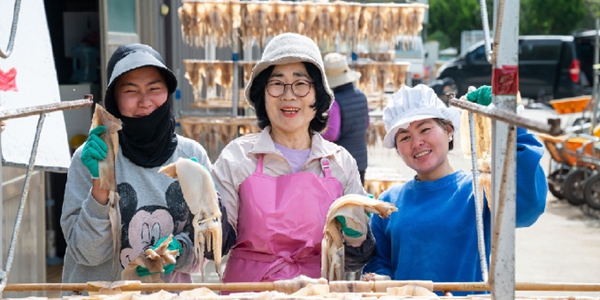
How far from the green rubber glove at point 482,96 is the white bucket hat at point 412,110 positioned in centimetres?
53

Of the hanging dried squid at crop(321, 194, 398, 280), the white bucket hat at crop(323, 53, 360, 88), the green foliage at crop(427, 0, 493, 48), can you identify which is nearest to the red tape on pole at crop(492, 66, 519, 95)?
the hanging dried squid at crop(321, 194, 398, 280)

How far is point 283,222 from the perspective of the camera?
2629mm

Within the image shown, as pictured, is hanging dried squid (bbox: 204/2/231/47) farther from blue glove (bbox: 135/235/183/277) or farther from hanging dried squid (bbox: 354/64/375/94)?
blue glove (bbox: 135/235/183/277)

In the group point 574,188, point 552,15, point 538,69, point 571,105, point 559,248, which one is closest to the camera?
point 559,248

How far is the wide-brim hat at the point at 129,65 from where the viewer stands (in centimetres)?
260

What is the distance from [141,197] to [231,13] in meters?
4.88

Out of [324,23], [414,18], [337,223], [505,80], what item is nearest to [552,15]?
[414,18]

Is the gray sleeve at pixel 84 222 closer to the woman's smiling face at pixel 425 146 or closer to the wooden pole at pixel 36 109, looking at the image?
the wooden pole at pixel 36 109

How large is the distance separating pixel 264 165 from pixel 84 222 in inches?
26.6

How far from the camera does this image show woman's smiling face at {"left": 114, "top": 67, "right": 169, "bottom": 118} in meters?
2.64

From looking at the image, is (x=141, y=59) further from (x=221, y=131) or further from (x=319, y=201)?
(x=221, y=131)

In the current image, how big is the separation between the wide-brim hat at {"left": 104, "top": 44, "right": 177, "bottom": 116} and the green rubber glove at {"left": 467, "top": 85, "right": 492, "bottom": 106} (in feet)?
3.78

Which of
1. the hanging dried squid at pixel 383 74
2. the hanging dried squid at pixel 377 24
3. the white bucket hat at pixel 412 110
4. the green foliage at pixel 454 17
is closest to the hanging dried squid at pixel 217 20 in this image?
the hanging dried squid at pixel 377 24

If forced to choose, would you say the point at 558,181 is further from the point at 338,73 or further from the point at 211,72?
the point at 211,72
